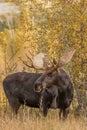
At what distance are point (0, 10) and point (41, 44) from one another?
3057cm

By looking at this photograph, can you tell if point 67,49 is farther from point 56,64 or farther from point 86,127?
point 86,127

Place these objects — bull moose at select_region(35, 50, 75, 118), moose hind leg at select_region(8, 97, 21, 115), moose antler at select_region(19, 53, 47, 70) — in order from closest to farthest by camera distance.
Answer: bull moose at select_region(35, 50, 75, 118)
moose antler at select_region(19, 53, 47, 70)
moose hind leg at select_region(8, 97, 21, 115)

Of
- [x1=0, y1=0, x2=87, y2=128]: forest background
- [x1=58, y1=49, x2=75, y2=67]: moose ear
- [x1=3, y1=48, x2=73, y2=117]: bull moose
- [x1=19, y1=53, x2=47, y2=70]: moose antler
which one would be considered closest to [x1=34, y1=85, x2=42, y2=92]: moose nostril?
[x1=3, y1=48, x2=73, y2=117]: bull moose

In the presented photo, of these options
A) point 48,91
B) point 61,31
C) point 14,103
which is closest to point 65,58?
point 48,91

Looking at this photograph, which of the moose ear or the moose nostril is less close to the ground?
the moose ear

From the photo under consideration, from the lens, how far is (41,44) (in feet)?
46.1

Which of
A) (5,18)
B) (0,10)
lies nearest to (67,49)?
(5,18)

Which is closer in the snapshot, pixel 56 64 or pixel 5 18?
pixel 56 64

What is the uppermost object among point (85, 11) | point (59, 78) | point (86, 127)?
point (85, 11)

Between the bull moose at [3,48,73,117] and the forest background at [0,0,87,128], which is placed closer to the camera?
the bull moose at [3,48,73,117]

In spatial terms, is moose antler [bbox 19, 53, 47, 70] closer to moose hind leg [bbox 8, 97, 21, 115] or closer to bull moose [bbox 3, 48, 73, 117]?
bull moose [bbox 3, 48, 73, 117]

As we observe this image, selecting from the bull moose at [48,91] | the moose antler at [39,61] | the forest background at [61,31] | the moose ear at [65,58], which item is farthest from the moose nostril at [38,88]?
the forest background at [61,31]

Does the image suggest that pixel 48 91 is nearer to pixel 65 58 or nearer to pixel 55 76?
pixel 55 76

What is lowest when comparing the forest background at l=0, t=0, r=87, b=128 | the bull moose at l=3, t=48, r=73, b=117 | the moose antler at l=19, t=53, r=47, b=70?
the bull moose at l=3, t=48, r=73, b=117
